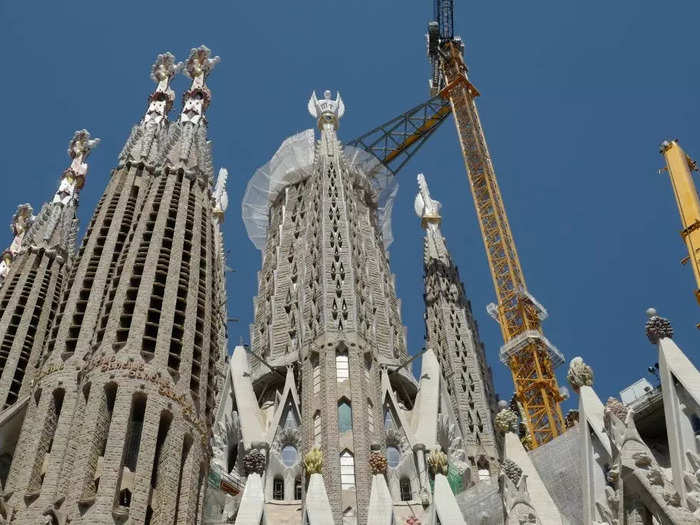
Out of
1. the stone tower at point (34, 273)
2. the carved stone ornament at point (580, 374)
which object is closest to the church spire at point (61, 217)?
the stone tower at point (34, 273)

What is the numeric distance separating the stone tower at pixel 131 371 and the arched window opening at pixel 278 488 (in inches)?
132

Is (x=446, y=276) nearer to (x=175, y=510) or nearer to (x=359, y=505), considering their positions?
(x=359, y=505)

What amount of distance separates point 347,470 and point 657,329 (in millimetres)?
10438

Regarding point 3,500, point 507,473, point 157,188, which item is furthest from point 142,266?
point 507,473

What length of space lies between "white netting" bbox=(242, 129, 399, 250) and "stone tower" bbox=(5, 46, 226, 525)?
9.79 metres

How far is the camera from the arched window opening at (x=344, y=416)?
3347 centimetres

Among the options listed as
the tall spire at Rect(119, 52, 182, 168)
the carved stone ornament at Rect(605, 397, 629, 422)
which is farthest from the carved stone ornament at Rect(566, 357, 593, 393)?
the tall spire at Rect(119, 52, 182, 168)

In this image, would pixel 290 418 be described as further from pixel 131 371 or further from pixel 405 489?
pixel 131 371

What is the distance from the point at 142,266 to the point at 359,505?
1059cm

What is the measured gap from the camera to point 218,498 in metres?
34.3

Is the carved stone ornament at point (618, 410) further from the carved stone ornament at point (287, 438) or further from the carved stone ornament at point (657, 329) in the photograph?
the carved stone ornament at point (287, 438)

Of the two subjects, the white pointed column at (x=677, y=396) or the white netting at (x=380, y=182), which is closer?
the white pointed column at (x=677, y=396)

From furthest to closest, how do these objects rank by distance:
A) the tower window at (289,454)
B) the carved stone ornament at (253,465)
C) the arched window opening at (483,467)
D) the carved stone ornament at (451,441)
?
the arched window opening at (483,467)
the carved stone ornament at (451,441)
the tower window at (289,454)
the carved stone ornament at (253,465)

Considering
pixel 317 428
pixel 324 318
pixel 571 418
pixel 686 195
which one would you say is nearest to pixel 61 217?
pixel 324 318
